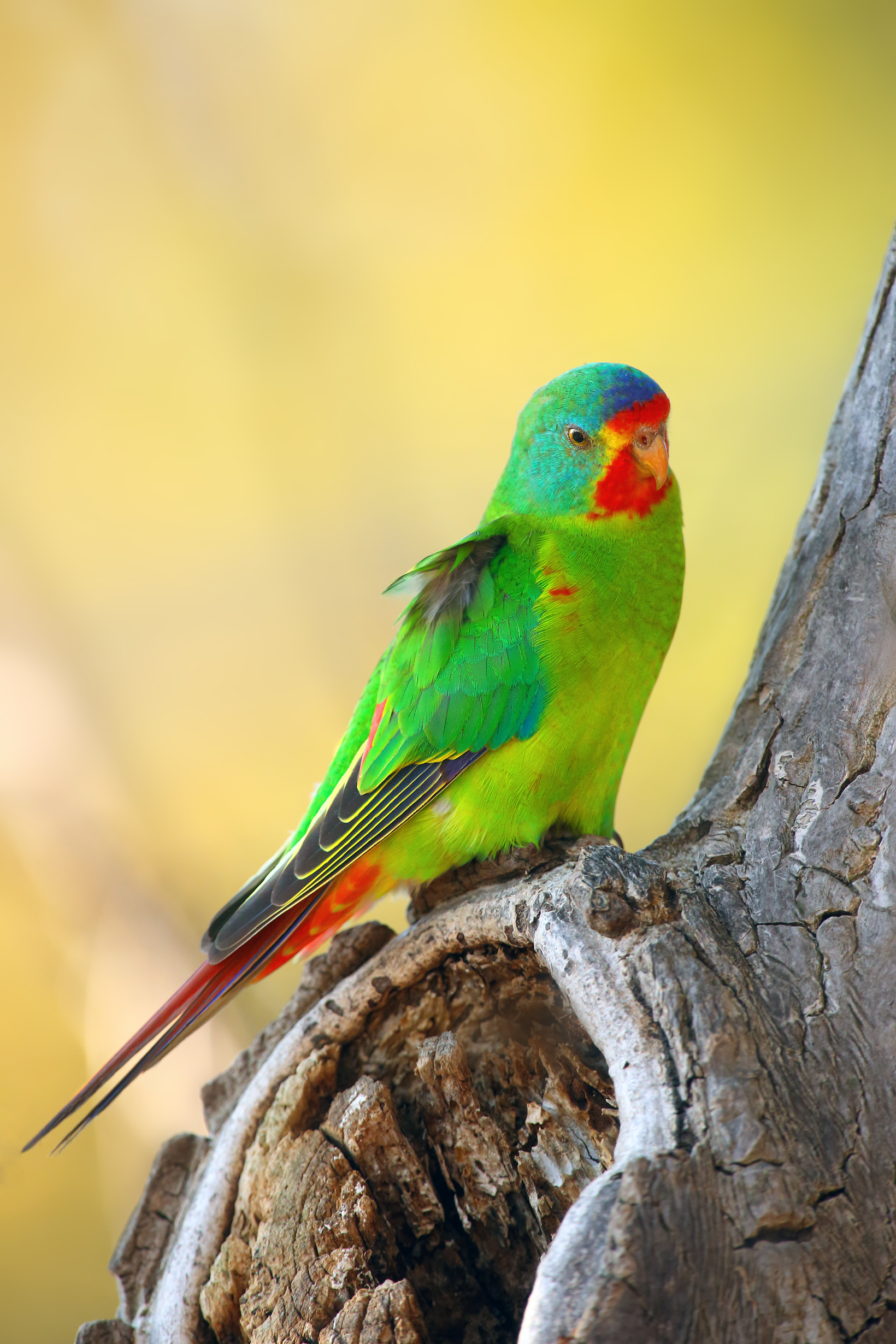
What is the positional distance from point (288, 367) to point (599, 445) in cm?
208

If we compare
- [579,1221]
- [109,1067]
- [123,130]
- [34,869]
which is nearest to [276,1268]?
[109,1067]

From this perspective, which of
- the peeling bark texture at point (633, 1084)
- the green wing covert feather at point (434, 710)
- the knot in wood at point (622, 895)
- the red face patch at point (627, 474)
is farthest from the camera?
the red face patch at point (627, 474)

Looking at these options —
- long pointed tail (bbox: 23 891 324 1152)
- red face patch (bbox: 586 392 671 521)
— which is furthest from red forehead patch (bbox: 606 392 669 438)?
long pointed tail (bbox: 23 891 324 1152)

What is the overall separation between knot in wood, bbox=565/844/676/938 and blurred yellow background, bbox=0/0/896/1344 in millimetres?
2209

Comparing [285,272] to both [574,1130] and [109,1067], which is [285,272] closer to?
[109,1067]

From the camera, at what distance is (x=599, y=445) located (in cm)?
228

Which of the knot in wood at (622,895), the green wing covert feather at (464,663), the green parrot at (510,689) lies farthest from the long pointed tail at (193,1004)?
the knot in wood at (622,895)

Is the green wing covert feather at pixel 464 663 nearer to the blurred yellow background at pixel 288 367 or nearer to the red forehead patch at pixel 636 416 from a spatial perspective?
the red forehead patch at pixel 636 416

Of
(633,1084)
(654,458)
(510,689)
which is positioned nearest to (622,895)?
(633,1084)

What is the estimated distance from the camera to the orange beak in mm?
2275

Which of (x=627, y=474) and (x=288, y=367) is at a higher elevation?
(x=288, y=367)

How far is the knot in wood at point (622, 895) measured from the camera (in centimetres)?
159

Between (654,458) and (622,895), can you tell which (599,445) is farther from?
(622,895)

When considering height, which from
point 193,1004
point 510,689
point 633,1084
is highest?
point 510,689
